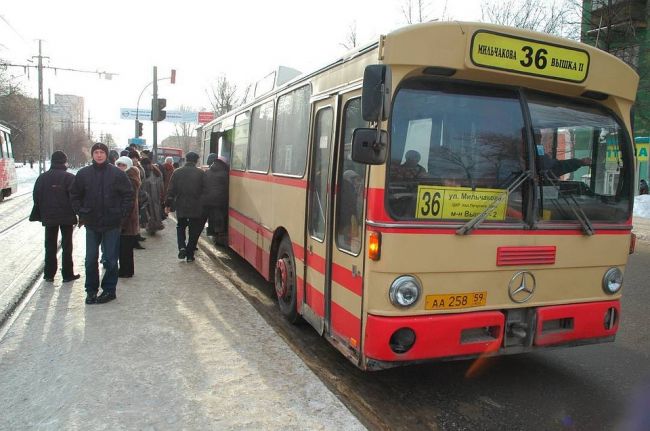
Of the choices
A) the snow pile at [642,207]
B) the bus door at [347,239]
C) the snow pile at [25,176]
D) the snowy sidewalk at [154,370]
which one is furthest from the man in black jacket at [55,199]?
the snow pile at [25,176]

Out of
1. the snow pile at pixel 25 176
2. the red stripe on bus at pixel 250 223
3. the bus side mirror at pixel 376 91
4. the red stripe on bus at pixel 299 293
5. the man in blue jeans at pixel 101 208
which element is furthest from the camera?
the snow pile at pixel 25 176

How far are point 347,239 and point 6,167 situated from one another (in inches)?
828

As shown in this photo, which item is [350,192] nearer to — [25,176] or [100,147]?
[100,147]

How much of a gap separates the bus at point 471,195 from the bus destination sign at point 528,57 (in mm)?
10

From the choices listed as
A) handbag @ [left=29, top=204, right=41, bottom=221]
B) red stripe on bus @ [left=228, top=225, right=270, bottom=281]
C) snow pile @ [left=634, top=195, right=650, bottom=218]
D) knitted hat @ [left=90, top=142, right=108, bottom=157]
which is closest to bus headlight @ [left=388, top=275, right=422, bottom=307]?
red stripe on bus @ [left=228, top=225, right=270, bottom=281]

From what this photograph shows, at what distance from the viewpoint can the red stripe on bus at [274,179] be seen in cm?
524

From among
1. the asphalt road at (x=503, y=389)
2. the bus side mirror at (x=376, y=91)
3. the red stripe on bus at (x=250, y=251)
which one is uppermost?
the bus side mirror at (x=376, y=91)

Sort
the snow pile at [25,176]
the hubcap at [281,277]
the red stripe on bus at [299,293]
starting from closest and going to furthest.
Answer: the red stripe on bus at [299,293]
the hubcap at [281,277]
the snow pile at [25,176]

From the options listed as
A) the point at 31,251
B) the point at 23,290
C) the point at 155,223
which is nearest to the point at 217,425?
the point at 23,290

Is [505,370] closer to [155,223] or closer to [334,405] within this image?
[334,405]

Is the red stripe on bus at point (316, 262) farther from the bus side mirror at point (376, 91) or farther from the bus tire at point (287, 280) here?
the bus side mirror at point (376, 91)

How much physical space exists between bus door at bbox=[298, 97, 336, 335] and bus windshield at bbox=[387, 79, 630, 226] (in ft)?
3.04

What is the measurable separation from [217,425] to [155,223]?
861cm

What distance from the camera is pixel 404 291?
364 cm
